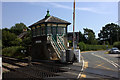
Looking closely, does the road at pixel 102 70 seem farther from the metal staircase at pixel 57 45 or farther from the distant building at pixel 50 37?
the distant building at pixel 50 37

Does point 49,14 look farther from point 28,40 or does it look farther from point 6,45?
point 6,45

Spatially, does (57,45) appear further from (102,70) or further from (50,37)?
(102,70)

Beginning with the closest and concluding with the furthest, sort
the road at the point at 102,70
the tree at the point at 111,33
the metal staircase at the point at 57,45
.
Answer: the road at the point at 102,70 < the metal staircase at the point at 57,45 < the tree at the point at 111,33

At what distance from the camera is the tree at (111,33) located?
2957 inches

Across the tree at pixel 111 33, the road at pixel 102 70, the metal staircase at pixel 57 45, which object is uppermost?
the tree at pixel 111 33

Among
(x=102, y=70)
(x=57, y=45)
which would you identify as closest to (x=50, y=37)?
(x=57, y=45)

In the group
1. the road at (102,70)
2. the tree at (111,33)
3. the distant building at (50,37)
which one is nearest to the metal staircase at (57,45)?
the distant building at (50,37)

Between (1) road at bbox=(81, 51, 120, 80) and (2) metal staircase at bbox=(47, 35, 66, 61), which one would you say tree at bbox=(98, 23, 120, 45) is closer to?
(2) metal staircase at bbox=(47, 35, 66, 61)

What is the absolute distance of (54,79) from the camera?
382 inches

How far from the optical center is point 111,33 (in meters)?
77.6

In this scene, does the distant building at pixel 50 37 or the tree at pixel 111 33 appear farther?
the tree at pixel 111 33

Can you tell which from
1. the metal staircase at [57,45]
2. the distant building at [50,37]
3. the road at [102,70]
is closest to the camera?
the road at [102,70]

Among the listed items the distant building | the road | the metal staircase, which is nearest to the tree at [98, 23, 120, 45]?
the distant building

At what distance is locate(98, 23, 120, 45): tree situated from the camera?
246 feet
